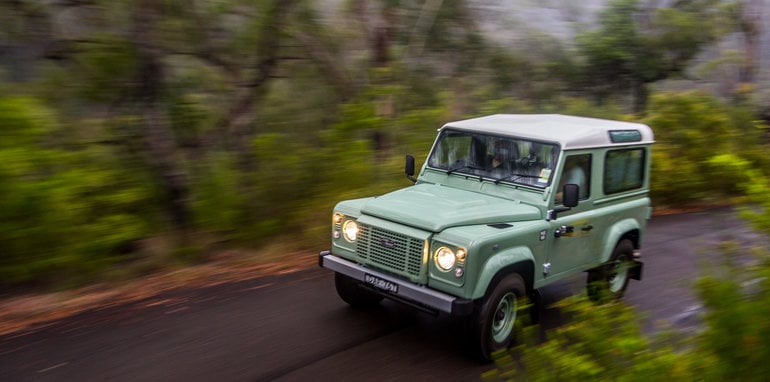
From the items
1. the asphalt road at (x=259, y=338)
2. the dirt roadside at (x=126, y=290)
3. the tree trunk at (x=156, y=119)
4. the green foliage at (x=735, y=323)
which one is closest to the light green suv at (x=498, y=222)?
the asphalt road at (x=259, y=338)

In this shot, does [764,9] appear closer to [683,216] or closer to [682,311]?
[683,216]

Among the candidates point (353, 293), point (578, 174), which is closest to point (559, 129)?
point (578, 174)

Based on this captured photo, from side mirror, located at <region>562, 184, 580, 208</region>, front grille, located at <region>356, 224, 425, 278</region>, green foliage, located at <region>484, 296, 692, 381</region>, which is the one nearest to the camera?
green foliage, located at <region>484, 296, 692, 381</region>

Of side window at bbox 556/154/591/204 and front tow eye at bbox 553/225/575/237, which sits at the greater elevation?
side window at bbox 556/154/591/204

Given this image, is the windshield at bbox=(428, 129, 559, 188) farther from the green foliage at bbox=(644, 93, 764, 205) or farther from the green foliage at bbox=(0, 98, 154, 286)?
the green foliage at bbox=(644, 93, 764, 205)

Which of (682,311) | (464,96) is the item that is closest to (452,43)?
(464,96)

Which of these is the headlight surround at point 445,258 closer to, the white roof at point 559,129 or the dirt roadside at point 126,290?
the white roof at point 559,129

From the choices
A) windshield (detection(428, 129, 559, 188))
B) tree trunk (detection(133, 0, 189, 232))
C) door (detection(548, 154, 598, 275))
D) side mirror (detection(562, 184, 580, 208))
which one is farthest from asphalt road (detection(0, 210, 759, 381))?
tree trunk (detection(133, 0, 189, 232))

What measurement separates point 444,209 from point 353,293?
1.43 metres

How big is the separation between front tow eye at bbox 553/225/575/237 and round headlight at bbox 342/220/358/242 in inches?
69.3

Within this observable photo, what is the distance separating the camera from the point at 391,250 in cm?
521

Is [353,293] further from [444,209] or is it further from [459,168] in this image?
[459,168]

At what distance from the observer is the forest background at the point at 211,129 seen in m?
6.55

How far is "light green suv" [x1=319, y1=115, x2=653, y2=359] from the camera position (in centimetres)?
495
